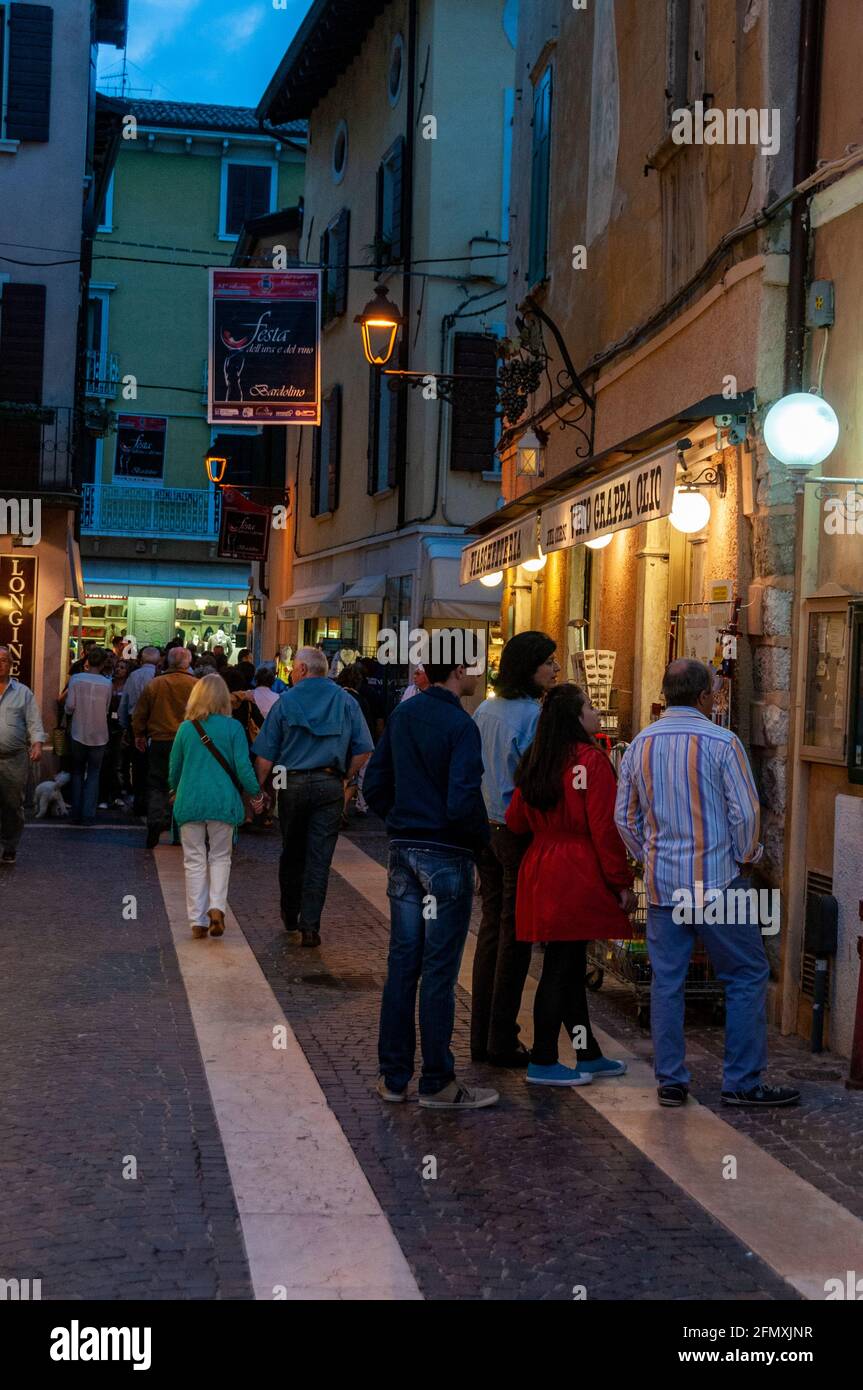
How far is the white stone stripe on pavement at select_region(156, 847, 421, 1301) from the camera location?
4.98m

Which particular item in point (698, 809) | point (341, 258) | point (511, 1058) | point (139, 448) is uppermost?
point (341, 258)

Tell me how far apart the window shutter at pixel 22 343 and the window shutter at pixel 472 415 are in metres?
5.62

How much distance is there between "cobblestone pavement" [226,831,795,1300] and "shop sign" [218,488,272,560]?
25574 millimetres

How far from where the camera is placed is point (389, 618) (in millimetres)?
25641

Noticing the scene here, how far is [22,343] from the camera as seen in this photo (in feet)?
73.9

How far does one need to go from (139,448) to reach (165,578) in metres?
8.38

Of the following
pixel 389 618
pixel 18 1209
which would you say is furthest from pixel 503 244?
pixel 18 1209

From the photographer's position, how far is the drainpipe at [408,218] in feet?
81.8

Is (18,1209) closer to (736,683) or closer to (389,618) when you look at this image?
(736,683)

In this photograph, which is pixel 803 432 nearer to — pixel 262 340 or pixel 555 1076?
pixel 555 1076

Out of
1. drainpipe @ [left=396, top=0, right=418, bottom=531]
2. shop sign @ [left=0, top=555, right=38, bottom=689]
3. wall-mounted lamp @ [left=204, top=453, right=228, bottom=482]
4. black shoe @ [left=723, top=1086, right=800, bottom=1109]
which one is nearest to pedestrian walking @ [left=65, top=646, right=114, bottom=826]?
shop sign @ [left=0, top=555, right=38, bottom=689]

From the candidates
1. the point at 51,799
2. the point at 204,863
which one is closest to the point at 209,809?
the point at 204,863

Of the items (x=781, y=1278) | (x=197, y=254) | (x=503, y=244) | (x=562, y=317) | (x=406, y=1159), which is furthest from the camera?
(x=197, y=254)
